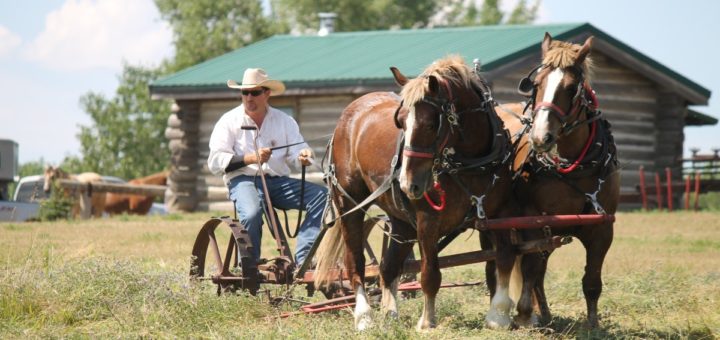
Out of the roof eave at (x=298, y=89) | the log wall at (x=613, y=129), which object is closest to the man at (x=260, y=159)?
the roof eave at (x=298, y=89)

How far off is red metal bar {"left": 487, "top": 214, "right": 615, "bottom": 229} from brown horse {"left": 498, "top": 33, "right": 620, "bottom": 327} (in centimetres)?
16

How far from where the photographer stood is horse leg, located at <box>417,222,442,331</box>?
23.4 ft

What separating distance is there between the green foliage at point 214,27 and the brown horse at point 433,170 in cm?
4000

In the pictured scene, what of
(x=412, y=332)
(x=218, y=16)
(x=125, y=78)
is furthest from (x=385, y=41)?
(x=125, y=78)

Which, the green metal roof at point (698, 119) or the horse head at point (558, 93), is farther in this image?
the green metal roof at point (698, 119)

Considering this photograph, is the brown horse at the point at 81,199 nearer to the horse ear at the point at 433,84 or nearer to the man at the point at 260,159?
the man at the point at 260,159

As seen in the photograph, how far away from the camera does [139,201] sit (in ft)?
90.4

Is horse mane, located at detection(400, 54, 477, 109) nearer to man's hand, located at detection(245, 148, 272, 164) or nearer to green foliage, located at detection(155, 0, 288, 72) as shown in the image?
man's hand, located at detection(245, 148, 272, 164)

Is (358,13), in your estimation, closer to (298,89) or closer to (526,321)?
(298,89)

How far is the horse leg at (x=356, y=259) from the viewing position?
774 cm

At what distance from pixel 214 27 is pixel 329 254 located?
41.3 metres

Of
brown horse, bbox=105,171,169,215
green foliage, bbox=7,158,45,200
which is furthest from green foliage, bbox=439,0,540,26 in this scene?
brown horse, bbox=105,171,169,215

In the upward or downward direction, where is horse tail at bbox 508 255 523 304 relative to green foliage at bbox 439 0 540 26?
downward

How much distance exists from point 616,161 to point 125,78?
150 ft
